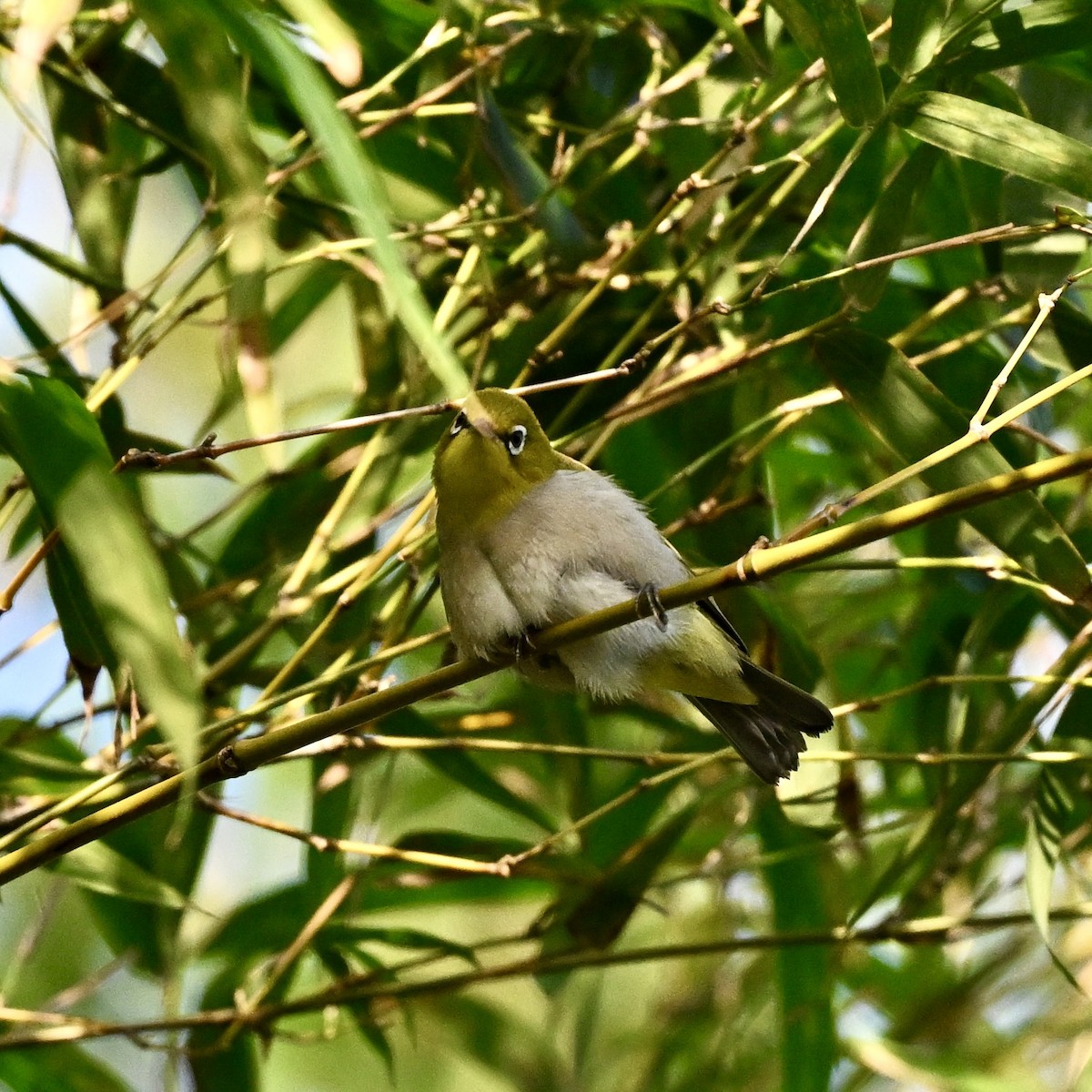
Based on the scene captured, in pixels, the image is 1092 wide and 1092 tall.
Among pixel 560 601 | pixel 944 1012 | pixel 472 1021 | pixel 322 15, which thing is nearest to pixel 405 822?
pixel 472 1021

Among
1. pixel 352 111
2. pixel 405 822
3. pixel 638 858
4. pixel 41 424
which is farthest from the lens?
pixel 405 822

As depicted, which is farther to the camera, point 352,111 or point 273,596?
point 273,596

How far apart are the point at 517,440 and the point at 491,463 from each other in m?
0.05

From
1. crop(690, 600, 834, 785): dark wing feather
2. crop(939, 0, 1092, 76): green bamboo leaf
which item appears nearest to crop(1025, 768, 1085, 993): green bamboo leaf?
crop(690, 600, 834, 785): dark wing feather

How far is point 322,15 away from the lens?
1.06m

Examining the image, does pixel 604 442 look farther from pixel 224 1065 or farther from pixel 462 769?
pixel 224 1065

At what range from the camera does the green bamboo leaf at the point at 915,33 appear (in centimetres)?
150

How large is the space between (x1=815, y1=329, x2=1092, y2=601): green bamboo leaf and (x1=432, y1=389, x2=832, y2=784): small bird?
1.26 feet

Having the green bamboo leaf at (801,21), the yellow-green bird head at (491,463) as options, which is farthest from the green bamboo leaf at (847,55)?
the yellow-green bird head at (491,463)

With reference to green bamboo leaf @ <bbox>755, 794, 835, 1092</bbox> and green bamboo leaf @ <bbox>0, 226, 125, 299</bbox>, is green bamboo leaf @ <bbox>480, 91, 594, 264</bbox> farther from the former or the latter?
green bamboo leaf @ <bbox>755, 794, 835, 1092</bbox>

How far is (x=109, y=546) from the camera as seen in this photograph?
3.43ft

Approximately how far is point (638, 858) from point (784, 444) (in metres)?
0.73

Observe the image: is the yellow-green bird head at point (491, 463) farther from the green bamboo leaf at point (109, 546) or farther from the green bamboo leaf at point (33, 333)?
the green bamboo leaf at point (109, 546)

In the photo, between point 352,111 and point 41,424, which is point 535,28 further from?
point 41,424
